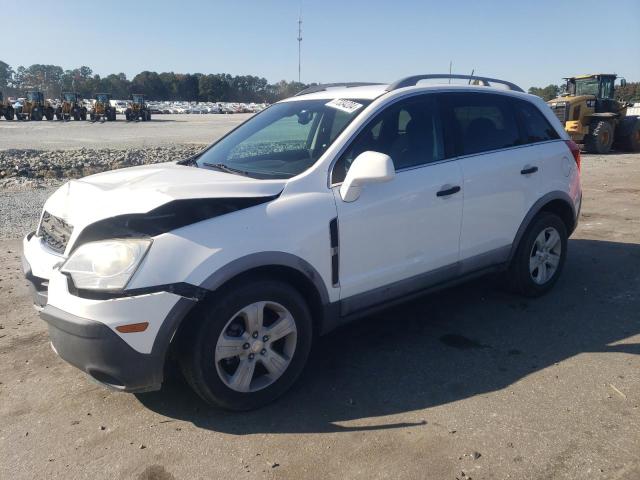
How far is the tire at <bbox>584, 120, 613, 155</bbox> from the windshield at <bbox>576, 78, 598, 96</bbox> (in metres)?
1.48

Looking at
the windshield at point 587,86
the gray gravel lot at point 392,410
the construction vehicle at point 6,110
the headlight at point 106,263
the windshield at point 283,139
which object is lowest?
the gray gravel lot at point 392,410

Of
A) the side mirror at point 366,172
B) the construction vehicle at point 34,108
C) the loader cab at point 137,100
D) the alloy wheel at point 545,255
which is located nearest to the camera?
the side mirror at point 366,172

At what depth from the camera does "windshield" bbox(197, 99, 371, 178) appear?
3.71 meters

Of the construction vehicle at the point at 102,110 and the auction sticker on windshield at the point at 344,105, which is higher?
the construction vehicle at the point at 102,110

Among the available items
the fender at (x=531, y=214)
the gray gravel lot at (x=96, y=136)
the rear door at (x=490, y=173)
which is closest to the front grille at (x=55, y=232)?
the rear door at (x=490, y=173)

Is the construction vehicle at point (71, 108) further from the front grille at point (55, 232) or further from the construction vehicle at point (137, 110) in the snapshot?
the front grille at point (55, 232)

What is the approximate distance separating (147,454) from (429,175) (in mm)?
2513

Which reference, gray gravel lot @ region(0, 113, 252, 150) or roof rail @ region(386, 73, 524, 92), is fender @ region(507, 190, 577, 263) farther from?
gray gravel lot @ region(0, 113, 252, 150)

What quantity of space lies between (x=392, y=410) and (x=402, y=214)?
4.14 ft

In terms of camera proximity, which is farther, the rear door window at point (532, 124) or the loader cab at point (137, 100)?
the loader cab at point (137, 100)

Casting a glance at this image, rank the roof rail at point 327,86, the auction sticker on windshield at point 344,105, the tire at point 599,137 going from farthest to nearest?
1. the tire at point 599,137
2. the roof rail at point 327,86
3. the auction sticker on windshield at point 344,105


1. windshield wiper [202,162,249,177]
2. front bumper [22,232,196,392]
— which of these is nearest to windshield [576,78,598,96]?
windshield wiper [202,162,249,177]

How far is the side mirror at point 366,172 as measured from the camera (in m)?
3.32

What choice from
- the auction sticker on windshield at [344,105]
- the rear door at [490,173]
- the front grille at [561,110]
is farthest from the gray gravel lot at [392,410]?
the front grille at [561,110]
